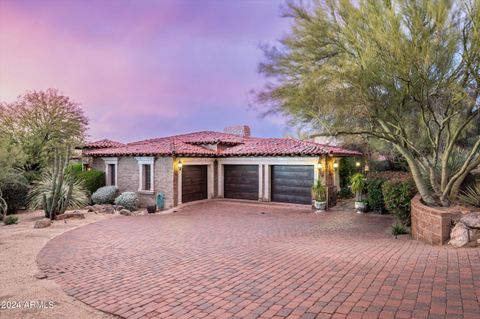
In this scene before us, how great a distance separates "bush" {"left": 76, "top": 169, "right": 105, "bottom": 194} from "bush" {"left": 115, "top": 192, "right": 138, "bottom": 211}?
3.28 m

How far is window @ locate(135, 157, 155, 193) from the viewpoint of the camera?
17328mm

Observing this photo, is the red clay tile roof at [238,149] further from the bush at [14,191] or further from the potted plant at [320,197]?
the bush at [14,191]

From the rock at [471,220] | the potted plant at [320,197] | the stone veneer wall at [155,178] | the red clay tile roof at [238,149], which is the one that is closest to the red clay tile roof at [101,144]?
the red clay tile roof at [238,149]

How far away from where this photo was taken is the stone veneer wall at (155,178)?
54.7 ft

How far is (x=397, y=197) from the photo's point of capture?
34.9ft

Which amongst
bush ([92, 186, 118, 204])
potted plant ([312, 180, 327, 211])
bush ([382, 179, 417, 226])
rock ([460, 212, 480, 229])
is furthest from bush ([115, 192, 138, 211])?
rock ([460, 212, 480, 229])

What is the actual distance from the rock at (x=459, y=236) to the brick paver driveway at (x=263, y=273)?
0.46 metres

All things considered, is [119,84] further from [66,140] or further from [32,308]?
[32,308]

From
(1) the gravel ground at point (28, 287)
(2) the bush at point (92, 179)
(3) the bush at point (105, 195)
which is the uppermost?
(2) the bush at point (92, 179)

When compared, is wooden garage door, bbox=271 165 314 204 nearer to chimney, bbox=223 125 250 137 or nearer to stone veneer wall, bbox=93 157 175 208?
stone veneer wall, bbox=93 157 175 208

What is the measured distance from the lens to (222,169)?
1959 cm

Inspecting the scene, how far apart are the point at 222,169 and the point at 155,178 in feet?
13.8

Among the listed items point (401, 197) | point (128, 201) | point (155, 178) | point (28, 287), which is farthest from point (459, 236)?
point (128, 201)

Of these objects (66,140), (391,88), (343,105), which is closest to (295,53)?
(343,105)
